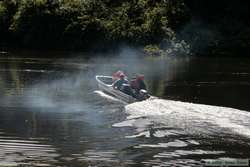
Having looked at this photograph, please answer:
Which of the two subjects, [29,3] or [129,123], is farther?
[29,3]

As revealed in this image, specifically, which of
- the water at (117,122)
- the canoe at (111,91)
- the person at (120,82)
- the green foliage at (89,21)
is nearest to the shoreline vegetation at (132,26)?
the green foliage at (89,21)

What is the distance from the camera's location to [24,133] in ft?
62.8

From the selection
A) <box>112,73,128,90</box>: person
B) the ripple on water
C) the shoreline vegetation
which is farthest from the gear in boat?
the shoreline vegetation

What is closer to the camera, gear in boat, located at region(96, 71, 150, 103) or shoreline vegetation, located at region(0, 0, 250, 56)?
gear in boat, located at region(96, 71, 150, 103)

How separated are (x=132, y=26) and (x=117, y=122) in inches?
1745

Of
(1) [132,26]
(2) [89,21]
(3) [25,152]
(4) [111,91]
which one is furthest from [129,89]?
(2) [89,21]

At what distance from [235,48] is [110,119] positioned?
1653 inches

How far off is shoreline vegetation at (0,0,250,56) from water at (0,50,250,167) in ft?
78.5

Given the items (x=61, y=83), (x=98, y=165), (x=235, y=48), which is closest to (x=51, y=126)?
(x=98, y=165)

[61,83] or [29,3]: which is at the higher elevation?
[29,3]

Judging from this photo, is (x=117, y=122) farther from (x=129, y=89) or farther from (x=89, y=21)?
(x=89, y=21)

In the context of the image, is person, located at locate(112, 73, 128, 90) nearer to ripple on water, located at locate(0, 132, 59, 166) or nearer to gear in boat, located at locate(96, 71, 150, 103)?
gear in boat, located at locate(96, 71, 150, 103)

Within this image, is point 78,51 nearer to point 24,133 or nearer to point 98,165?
point 24,133

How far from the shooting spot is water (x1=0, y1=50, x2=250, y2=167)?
15.8 meters
